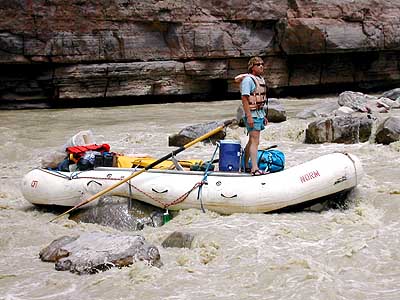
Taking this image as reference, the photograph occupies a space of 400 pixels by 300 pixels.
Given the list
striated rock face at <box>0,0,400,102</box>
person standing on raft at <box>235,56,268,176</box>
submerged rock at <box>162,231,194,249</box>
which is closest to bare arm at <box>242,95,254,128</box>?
person standing on raft at <box>235,56,268,176</box>

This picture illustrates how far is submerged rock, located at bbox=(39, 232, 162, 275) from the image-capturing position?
4598mm

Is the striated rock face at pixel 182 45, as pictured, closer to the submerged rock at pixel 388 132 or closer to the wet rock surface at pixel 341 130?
the wet rock surface at pixel 341 130

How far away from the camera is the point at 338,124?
33.2 feet

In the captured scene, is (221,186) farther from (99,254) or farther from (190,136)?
(190,136)

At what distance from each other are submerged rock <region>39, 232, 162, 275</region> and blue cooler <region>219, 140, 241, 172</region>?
1.81 metres

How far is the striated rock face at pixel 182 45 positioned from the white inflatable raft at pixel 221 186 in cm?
1184

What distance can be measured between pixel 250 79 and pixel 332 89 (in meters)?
15.7

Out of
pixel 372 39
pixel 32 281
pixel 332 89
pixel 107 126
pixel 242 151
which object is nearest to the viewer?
pixel 32 281

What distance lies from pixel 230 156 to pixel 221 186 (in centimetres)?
52

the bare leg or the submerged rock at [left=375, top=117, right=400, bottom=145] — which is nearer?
the bare leg

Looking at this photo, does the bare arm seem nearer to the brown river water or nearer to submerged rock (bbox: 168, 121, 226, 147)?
the brown river water

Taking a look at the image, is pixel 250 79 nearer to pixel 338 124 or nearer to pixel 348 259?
pixel 348 259

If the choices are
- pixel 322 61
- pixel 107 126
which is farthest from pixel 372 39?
pixel 107 126

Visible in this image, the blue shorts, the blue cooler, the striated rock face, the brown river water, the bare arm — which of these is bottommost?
the brown river water
